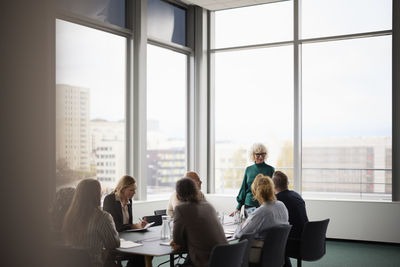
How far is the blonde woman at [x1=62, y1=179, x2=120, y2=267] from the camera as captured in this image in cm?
294

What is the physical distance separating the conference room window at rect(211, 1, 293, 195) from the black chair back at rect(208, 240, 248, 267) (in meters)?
4.88

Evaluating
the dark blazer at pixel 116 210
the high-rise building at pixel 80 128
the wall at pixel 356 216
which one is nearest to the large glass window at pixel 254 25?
the wall at pixel 356 216

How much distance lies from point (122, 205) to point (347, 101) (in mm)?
4618

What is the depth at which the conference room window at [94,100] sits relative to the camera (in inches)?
219

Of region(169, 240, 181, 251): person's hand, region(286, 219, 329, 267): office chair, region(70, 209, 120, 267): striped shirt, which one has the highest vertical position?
region(70, 209, 120, 267): striped shirt

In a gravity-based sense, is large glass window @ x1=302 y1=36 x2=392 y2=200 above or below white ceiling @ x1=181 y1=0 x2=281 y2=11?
below

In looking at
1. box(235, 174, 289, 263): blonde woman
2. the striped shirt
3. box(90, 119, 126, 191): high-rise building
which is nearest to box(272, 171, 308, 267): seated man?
box(235, 174, 289, 263): blonde woman

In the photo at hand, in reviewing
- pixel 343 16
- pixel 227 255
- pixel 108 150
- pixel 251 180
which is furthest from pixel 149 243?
pixel 343 16

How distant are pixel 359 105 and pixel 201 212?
5.00m

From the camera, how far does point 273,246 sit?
3.42 metres

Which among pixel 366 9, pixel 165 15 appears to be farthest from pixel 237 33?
pixel 366 9

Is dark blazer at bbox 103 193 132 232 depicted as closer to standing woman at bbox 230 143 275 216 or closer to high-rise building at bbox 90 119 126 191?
standing woman at bbox 230 143 275 216

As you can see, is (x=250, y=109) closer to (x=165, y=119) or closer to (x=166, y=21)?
(x=165, y=119)

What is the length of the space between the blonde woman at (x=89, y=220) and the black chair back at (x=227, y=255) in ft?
2.58
